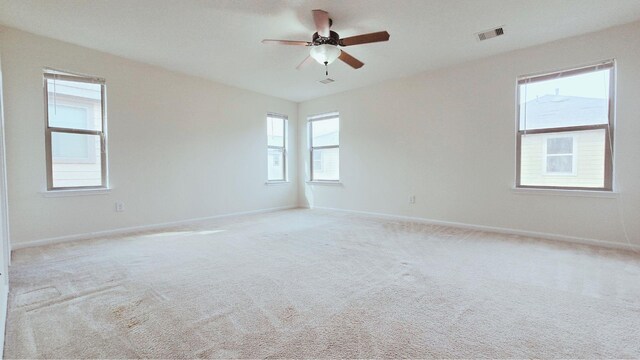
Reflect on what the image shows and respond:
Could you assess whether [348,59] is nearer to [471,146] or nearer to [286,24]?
[286,24]

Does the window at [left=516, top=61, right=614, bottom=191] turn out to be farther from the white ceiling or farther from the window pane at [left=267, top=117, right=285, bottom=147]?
the window pane at [left=267, top=117, right=285, bottom=147]

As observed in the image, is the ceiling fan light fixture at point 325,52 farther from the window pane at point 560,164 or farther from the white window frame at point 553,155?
the window pane at point 560,164

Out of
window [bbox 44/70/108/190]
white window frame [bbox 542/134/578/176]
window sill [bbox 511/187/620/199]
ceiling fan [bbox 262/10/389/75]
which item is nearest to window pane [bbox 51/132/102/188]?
window [bbox 44/70/108/190]

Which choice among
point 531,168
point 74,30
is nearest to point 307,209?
point 531,168

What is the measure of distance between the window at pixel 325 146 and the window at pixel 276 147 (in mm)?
623

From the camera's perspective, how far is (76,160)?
382 cm

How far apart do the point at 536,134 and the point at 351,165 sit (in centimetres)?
305

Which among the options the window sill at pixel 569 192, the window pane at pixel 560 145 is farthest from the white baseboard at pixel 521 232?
the window pane at pixel 560 145

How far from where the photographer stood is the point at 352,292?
7.15ft

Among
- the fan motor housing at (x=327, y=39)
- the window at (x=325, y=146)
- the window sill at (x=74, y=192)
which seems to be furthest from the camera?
the window at (x=325, y=146)

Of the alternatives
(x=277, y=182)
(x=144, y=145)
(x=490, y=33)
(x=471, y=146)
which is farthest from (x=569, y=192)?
(x=144, y=145)

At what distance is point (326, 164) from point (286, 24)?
3572 millimetres

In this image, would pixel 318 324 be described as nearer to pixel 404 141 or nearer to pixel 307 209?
pixel 404 141

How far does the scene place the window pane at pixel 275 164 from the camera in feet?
20.8
